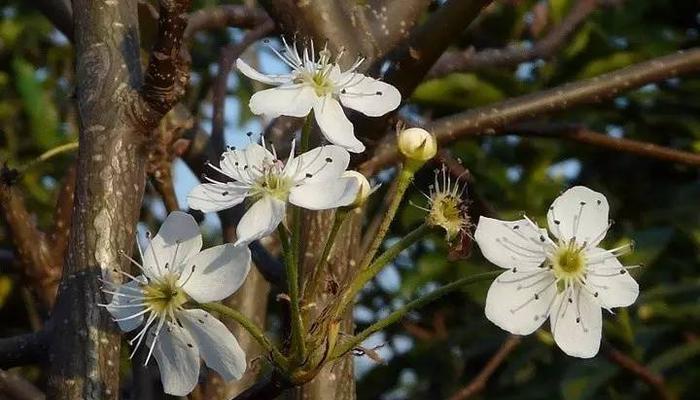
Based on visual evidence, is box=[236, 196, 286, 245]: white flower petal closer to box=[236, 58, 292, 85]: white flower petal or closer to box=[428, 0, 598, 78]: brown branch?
box=[236, 58, 292, 85]: white flower petal

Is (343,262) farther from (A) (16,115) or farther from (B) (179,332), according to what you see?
(A) (16,115)

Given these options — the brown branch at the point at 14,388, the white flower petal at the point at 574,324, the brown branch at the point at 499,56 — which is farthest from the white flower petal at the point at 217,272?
the brown branch at the point at 499,56

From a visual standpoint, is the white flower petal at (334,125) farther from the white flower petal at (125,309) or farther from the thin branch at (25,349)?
the thin branch at (25,349)

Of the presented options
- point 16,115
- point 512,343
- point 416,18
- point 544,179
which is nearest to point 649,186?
point 544,179

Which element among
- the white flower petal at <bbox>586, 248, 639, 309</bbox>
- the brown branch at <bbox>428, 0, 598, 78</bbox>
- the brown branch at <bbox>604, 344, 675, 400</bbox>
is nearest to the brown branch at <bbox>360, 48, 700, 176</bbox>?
the brown branch at <bbox>428, 0, 598, 78</bbox>

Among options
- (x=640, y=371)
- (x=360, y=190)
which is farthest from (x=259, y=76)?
(x=640, y=371)
